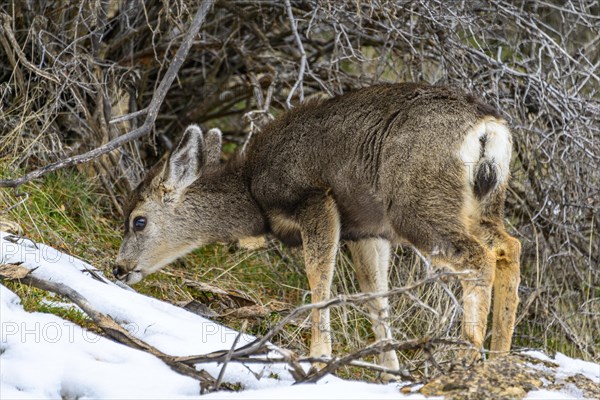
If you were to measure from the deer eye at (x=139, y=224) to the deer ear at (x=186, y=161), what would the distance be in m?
0.32

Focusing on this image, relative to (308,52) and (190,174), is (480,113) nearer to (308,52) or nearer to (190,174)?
(190,174)

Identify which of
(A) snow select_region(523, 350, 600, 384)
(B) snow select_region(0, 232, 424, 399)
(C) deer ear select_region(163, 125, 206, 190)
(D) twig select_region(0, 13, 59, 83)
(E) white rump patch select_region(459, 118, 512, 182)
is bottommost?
(A) snow select_region(523, 350, 600, 384)

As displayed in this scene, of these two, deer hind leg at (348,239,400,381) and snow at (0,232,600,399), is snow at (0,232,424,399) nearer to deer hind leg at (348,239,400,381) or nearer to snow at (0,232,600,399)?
snow at (0,232,600,399)

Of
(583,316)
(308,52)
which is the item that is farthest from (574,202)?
(308,52)

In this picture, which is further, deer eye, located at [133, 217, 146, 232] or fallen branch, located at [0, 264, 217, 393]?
deer eye, located at [133, 217, 146, 232]

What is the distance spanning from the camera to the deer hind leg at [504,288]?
6.02m

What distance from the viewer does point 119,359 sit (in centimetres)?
496

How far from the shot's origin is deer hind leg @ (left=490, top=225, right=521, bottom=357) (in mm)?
6020

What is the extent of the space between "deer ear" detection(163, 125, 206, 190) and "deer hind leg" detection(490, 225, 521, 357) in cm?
229

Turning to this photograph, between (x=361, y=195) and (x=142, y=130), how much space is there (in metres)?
1.69

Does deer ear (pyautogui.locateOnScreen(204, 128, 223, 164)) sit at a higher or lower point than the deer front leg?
higher

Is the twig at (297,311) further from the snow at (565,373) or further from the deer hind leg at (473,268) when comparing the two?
the deer hind leg at (473,268)

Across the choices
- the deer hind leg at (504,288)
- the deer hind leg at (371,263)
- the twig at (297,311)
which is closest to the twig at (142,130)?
the deer hind leg at (371,263)

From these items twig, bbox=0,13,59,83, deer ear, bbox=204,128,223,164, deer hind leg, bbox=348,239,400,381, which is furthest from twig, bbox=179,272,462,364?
twig, bbox=0,13,59,83
